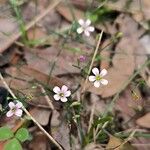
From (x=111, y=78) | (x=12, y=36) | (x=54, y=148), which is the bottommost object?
(x=54, y=148)

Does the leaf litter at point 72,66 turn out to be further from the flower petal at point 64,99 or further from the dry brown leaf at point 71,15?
the flower petal at point 64,99

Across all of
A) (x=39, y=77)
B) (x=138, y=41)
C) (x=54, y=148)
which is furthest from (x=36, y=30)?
(x=54, y=148)

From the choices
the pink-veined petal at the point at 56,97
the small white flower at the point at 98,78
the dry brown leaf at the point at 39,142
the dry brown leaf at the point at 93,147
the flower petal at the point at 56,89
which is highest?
the small white flower at the point at 98,78

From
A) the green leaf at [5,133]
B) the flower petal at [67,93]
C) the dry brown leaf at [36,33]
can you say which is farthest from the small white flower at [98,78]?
the dry brown leaf at [36,33]

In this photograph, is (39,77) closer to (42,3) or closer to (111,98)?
(111,98)

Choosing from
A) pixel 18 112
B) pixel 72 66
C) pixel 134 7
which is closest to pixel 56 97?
pixel 18 112

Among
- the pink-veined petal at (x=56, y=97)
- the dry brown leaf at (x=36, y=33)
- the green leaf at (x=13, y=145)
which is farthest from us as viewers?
the dry brown leaf at (x=36, y=33)

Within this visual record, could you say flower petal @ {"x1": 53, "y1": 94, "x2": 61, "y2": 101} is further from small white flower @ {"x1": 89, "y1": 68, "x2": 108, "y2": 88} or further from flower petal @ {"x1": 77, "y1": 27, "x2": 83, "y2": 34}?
flower petal @ {"x1": 77, "y1": 27, "x2": 83, "y2": 34}
